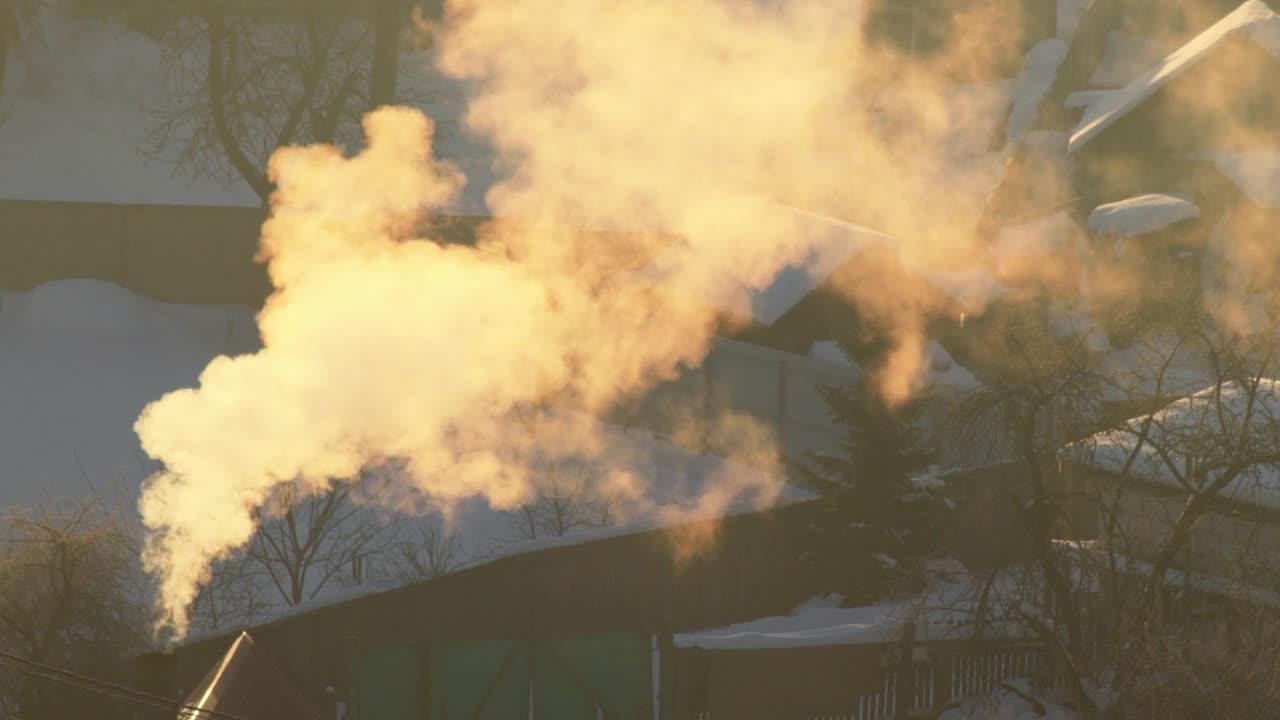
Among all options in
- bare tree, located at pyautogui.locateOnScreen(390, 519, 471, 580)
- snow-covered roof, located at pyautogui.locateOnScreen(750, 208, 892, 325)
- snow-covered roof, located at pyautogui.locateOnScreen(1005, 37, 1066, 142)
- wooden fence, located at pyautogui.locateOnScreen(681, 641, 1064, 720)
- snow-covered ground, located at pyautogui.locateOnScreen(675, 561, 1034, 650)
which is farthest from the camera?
snow-covered roof, located at pyautogui.locateOnScreen(1005, 37, 1066, 142)

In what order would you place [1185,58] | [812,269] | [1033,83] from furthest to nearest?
[1033,83]
[1185,58]
[812,269]

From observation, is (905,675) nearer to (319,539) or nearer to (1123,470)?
(1123,470)

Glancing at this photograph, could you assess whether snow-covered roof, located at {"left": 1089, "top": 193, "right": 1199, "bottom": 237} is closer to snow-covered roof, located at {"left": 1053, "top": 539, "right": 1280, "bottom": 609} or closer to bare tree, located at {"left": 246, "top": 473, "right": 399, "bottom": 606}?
snow-covered roof, located at {"left": 1053, "top": 539, "right": 1280, "bottom": 609}

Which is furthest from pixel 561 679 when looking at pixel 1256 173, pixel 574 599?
pixel 1256 173

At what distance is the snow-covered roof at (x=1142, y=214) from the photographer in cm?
3509

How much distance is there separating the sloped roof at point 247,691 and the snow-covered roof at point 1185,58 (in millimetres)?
26998

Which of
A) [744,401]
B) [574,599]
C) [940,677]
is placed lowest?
[940,677]

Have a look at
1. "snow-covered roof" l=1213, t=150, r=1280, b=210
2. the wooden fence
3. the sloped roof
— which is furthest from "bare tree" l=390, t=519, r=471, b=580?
"snow-covered roof" l=1213, t=150, r=1280, b=210

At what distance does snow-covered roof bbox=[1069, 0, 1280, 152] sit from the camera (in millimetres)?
37312

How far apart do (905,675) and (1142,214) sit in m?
18.1

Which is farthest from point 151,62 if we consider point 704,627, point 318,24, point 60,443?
point 704,627

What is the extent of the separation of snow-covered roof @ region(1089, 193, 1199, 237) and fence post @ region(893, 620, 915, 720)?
57.6 feet

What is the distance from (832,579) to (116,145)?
62.8 feet

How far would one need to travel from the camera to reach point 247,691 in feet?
50.7
